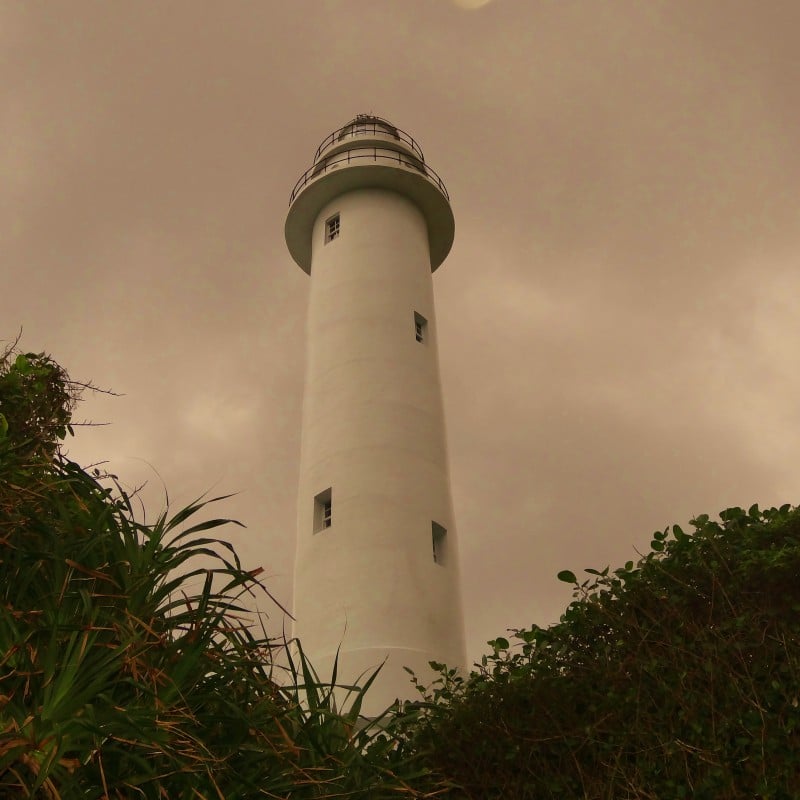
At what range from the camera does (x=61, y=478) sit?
7.01m

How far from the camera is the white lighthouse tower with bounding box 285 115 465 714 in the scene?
1727cm

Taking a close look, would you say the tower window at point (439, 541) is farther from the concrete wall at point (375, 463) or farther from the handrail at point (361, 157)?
the handrail at point (361, 157)

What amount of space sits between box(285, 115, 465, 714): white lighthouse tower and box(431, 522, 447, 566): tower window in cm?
2

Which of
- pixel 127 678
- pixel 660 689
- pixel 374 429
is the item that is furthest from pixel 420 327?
pixel 127 678

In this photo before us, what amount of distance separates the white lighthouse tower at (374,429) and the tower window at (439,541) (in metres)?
0.02

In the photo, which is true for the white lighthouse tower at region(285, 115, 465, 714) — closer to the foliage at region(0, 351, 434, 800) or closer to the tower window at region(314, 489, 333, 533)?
the tower window at region(314, 489, 333, 533)

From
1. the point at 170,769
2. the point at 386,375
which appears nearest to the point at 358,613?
the point at 386,375

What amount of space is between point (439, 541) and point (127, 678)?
46.5ft

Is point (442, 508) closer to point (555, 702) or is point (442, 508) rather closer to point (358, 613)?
point (358, 613)

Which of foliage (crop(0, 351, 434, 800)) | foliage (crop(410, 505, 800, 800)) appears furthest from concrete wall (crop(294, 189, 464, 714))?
foliage (crop(0, 351, 434, 800))

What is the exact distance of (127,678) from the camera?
538 cm

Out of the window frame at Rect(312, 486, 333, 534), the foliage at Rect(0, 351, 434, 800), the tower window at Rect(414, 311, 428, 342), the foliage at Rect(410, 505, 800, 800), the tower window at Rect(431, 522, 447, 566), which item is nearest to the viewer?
the foliage at Rect(0, 351, 434, 800)

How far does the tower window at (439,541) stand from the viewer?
62.1 feet

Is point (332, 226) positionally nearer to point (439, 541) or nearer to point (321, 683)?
point (439, 541)
